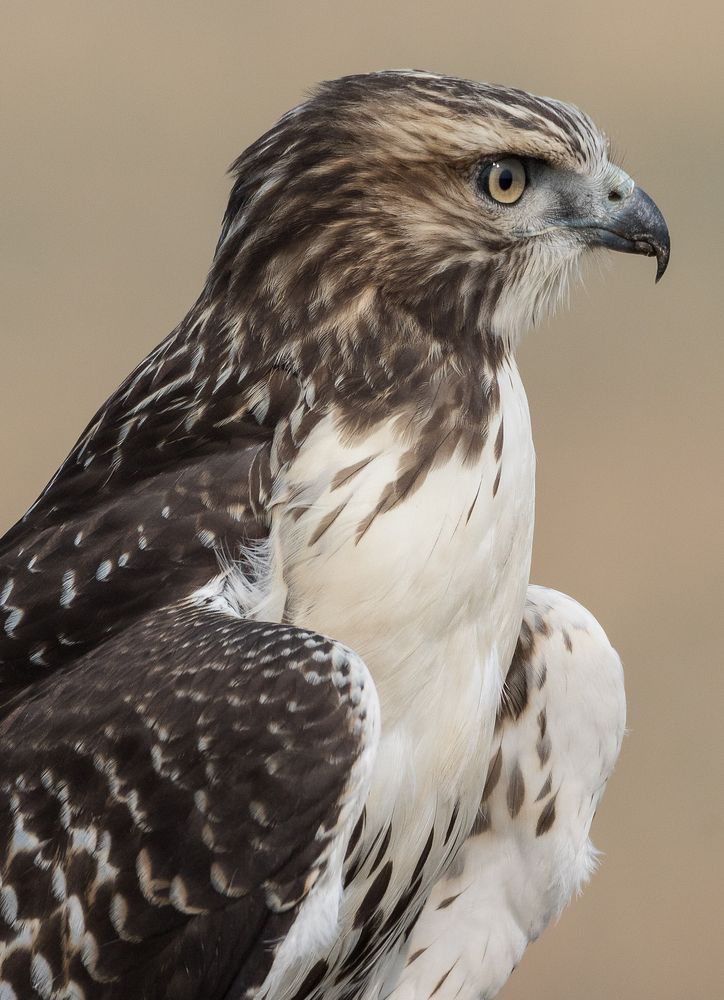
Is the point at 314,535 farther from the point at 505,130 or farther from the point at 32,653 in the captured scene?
the point at 505,130

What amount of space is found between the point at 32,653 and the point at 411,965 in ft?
2.58

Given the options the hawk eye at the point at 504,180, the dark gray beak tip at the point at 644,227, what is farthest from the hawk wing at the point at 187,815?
the dark gray beak tip at the point at 644,227

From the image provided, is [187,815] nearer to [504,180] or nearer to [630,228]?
[504,180]

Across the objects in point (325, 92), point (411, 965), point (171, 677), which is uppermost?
point (325, 92)

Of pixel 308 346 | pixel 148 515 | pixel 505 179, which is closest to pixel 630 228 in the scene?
pixel 505 179

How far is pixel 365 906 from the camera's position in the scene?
198 cm

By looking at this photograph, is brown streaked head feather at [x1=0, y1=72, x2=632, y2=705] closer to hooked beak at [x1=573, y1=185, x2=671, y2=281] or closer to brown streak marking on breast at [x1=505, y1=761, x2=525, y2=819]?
hooked beak at [x1=573, y1=185, x2=671, y2=281]

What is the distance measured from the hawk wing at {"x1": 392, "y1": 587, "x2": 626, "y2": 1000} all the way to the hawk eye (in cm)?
61

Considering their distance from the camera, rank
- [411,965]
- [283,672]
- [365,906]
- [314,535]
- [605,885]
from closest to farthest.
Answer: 1. [283,672]
2. [314,535]
3. [365,906]
4. [411,965]
5. [605,885]

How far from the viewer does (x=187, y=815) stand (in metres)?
1.67

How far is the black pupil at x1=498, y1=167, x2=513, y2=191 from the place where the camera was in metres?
1.96

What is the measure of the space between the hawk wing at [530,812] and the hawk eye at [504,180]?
611 mm

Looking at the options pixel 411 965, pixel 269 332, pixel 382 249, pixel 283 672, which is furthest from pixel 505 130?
pixel 411 965

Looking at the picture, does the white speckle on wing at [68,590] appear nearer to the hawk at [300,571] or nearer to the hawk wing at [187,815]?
the hawk at [300,571]
